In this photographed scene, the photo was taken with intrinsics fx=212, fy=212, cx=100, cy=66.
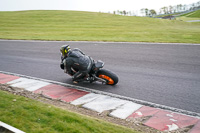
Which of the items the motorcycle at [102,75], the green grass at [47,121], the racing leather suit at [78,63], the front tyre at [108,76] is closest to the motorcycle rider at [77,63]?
the racing leather suit at [78,63]

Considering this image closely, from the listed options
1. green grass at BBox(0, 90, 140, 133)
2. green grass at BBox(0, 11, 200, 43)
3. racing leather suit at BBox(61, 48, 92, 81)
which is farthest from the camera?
green grass at BBox(0, 11, 200, 43)

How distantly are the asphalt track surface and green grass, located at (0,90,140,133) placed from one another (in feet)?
7.04

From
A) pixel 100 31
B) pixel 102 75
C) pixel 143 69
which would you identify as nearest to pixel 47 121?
pixel 102 75

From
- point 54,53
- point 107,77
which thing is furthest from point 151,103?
point 54,53

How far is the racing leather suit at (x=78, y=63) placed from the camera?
7500 millimetres

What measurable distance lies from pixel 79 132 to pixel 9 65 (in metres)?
8.25

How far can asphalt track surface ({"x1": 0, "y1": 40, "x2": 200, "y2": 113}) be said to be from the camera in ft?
21.7

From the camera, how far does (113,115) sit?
5512 mm

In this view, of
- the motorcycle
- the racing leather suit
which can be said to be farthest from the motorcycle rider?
the motorcycle

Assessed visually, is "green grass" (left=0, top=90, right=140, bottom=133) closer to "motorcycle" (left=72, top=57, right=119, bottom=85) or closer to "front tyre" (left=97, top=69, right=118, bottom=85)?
"motorcycle" (left=72, top=57, right=119, bottom=85)

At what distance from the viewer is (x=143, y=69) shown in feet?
30.7

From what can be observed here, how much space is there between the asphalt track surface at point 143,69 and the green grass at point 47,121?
2147 mm

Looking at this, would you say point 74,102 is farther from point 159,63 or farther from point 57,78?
point 159,63

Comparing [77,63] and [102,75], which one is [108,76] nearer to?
[102,75]
